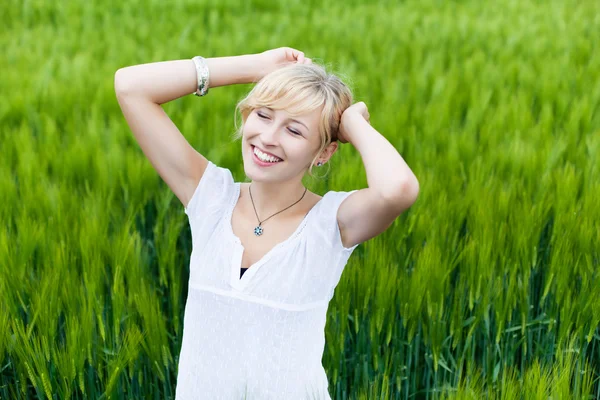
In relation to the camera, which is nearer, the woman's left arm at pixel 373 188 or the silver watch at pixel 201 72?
the woman's left arm at pixel 373 188

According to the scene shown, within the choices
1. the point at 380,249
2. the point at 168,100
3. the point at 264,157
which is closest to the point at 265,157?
the point at 264,157

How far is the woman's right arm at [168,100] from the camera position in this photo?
1387mm

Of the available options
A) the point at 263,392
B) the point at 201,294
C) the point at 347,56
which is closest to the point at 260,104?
the point at 201,294

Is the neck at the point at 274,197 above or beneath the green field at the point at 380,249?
above

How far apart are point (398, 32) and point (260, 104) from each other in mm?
3387

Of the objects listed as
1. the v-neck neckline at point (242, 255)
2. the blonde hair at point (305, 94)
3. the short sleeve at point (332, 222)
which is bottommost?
the v-neck neckline at point (242, 255)

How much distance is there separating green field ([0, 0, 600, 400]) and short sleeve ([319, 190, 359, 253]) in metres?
0.23

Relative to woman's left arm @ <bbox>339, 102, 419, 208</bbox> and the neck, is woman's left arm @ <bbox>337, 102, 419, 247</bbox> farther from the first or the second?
the neck

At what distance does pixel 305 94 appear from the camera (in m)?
1.29

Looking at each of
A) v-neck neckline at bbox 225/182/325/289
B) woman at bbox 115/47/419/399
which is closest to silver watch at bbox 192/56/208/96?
woman at bbox 115/47/419/399

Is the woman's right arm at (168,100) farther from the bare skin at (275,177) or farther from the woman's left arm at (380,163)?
the woman's left arm at (380,163)

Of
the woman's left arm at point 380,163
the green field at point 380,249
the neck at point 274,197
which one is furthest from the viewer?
the green field at point 380,249

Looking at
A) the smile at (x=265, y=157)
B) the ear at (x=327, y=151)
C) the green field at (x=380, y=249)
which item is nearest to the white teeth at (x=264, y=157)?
the smile at (x=265, y=157)

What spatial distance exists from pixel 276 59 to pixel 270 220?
0.96ft
